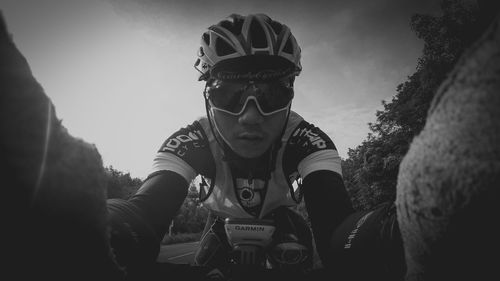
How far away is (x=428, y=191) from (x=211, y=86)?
1.91 m

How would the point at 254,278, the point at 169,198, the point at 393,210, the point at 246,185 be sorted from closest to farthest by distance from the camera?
the point at 393,210
the point at 254,278
the point at 169,198
the point at 246,185

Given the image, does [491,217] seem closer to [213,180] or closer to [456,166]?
[456,166]

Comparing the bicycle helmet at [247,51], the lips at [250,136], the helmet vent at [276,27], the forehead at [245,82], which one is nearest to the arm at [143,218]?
the lips at [250,136]

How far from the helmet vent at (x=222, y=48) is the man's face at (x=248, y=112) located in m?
0.31

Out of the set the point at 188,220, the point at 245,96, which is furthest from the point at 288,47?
the point at 188,220

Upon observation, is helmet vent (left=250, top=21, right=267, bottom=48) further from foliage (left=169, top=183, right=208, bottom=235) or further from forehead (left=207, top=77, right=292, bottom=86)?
foliage (left=169, top=183, right=208, bottom=235)

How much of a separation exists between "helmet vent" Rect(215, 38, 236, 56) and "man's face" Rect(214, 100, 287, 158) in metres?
0.54

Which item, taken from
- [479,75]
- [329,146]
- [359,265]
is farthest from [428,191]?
[329,146]

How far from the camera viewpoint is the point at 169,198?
1988mm

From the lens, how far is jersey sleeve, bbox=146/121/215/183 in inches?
85.7

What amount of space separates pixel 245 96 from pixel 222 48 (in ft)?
1.87

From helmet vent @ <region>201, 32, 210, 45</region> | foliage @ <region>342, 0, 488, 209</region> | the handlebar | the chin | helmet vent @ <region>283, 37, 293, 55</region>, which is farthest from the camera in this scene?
foliage @ <region>342, 0, 488, 209</region>

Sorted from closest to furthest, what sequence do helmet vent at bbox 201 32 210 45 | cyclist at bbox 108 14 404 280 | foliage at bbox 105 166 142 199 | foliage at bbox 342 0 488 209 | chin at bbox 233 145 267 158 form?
cyclist at bbox 108 14 404 280 < chin at bbox 233 145 267 158 < helmet vent at bbox 201 32 210 45 < foliage at bbox 342 0 488 209 < foliage at bbox 105 166 142 199

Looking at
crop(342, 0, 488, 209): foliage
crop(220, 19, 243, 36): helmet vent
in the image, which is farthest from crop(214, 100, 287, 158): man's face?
crop(342, 0, 488, 209): foliage
